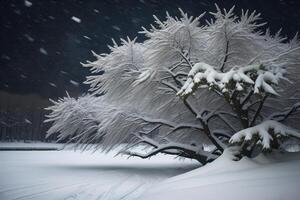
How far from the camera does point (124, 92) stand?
40.4 ft

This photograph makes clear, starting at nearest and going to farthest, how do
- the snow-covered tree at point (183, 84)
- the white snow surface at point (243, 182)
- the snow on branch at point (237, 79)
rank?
the white snow surface at point (243, 182) → the snow on branch at point (237, 79) → the snow-covered tree at point (183, 84)

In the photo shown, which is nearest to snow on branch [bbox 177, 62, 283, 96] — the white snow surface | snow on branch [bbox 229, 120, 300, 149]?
snow on branch [bbox 229, 120, 300, 149]

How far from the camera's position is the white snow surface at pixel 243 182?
4.13 m

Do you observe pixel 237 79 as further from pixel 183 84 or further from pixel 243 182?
pixel 183 84

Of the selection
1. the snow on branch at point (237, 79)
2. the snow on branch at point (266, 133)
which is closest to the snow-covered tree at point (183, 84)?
the snow on branch at point (237, 79)

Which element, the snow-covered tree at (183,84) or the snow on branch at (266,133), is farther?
the snow-covered tree at (183,84)

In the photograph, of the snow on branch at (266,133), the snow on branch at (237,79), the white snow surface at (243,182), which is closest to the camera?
the white snow surface at (243,182)

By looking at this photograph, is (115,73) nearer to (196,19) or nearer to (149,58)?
(149,58)

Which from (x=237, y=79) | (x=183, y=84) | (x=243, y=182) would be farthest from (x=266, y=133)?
(x=183, y=84)

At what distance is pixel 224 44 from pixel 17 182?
7.84 metres

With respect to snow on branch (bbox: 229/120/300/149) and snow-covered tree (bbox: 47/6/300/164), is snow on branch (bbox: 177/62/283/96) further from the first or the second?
snow-covered tree (bbox: 47/6/300/164)

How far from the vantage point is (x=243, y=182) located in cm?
466

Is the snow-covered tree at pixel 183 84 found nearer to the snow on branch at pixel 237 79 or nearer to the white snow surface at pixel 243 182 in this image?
the snow on branch at pixel 237 79

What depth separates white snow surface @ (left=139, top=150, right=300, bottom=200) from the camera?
4133 mm
